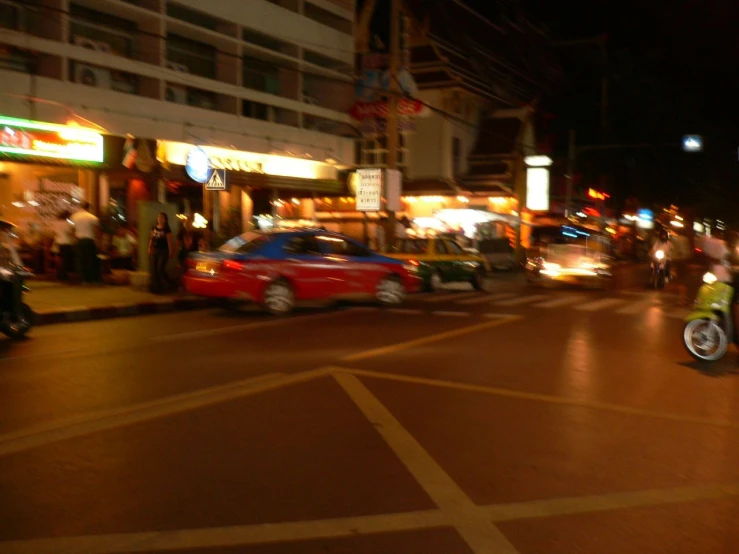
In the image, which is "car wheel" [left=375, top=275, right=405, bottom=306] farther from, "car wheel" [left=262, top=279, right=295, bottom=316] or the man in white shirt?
the man in white shirt

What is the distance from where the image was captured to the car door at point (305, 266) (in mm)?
15570

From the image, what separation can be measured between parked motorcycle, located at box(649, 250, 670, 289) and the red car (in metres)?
10.8

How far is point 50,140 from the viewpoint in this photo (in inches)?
750

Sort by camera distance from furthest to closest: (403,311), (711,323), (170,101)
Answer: (170,101)
(403,311)
(711,323)

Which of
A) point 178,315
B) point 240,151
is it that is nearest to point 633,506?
point 178,315

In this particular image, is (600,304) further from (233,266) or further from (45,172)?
(45,172)

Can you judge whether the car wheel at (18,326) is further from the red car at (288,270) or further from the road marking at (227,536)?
the road marking at (227,536)

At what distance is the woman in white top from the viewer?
18.9 meters

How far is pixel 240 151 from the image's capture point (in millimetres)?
26250

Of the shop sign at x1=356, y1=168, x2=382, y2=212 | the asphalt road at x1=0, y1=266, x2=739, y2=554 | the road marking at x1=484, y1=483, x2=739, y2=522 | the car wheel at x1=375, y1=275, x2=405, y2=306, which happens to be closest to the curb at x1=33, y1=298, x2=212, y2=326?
the asphalt road at x1=0, y1=266, x2=739, y2=554

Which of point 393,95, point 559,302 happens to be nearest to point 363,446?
point 559,302

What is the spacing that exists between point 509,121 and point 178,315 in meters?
26.8

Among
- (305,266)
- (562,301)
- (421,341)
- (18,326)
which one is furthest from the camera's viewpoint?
(562,301)

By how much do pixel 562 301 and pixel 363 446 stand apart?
1380 cm
